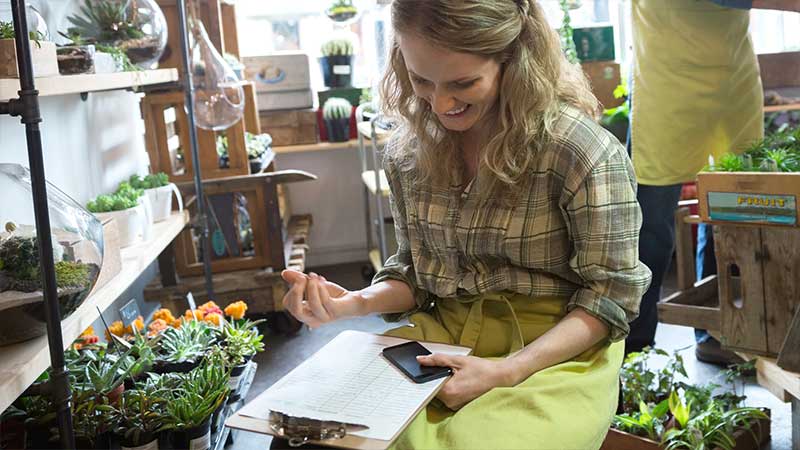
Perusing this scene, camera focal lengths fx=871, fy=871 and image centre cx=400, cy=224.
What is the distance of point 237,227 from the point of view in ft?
11.1

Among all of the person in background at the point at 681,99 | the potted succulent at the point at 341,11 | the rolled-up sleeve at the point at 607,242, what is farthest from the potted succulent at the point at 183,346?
the potted succulent at the point at 341,11

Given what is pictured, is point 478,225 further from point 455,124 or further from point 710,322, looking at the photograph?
point 710,322

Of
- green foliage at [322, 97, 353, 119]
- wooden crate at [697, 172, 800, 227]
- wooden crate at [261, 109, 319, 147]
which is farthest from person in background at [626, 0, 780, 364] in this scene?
wooden crate at [261, 109, 319, 147]

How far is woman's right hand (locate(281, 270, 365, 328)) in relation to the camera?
135 centimetres

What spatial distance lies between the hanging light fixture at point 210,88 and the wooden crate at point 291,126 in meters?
1.14

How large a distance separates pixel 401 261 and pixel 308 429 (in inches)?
20.4

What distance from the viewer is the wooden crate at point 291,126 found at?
439cm

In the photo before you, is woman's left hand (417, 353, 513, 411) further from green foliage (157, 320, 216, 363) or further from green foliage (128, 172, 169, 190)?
green foliage (128, 172, 169, 190)

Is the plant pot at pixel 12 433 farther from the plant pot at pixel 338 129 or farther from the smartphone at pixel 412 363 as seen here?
the plant pot at pixel 338 129

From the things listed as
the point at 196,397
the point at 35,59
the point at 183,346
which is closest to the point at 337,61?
the point at 183,346

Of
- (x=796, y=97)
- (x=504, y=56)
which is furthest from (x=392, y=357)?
(x=796, y=97)

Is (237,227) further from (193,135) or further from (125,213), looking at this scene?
(125,213)

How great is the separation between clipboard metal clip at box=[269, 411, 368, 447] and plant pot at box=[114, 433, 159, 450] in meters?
0.71

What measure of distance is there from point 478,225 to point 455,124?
17 centimetres
